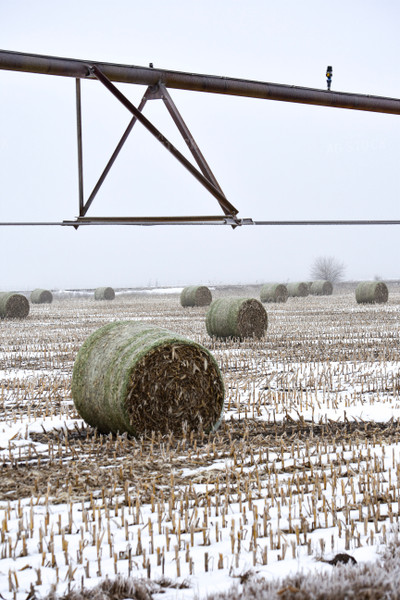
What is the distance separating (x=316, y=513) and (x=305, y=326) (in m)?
16.7

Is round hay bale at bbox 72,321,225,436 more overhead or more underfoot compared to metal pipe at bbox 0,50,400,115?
more underfoot

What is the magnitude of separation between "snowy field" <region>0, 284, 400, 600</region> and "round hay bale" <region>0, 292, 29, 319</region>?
53.6 ft

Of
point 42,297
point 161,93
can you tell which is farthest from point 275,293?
point 161,93

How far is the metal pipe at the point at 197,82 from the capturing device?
5.85 metres

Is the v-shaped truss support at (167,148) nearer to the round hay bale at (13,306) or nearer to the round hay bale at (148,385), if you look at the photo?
the round hay bale at (148,385)

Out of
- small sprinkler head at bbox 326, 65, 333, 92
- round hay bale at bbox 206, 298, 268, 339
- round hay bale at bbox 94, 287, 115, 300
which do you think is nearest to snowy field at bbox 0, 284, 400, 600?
small sprinkler head at bbox 326, 65, 333, 92

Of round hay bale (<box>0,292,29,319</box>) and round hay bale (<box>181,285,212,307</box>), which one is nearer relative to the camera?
round hay bale (<box>0,292,29,319</box>)

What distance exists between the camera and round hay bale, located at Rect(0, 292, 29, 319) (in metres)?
27.0

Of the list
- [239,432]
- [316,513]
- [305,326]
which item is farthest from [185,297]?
[316,513]

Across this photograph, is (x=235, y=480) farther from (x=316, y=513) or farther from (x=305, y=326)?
(x=305, y=326)

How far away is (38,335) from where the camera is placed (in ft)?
66.9

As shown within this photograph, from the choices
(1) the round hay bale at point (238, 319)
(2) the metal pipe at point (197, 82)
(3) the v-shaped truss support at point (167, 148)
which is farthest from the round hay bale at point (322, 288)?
(3) the v-shaped truss support at point (167, 148)

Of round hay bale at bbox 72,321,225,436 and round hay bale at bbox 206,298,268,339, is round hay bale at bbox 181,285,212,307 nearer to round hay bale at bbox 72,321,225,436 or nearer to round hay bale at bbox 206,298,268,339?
round hay bale at bbox 206,298,268,339

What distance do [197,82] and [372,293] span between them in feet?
88.2
